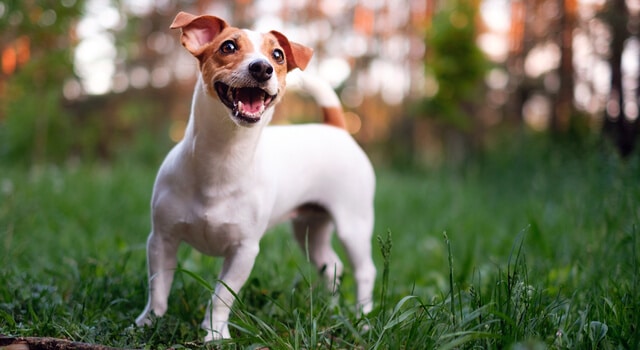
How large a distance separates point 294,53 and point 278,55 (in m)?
0.13

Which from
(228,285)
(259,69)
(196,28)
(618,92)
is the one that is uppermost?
(196,28)

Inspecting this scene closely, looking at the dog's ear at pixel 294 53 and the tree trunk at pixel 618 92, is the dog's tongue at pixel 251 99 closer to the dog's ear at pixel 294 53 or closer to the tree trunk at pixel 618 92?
the dog's ear at pixel 294 53

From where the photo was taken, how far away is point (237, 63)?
6.69ft

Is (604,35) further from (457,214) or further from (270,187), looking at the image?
(270,187)

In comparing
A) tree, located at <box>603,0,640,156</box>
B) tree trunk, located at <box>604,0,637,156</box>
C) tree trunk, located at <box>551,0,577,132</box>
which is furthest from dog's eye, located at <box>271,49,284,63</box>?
tree trunk, located at <box>551,0,577,132</box>

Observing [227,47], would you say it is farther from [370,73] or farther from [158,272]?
[370,73]

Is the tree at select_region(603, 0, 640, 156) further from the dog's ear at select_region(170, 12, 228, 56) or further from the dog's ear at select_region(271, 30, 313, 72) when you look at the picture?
the dog's ear at select_region(170, 12, 228, 56)

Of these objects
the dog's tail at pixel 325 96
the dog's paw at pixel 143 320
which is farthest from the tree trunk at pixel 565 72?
the dog's paw at pixel 143 320

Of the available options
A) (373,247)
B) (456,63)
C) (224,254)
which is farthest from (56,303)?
(456,63)

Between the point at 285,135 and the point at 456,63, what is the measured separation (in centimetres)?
988

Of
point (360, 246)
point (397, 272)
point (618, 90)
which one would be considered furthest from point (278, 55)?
point (618, 90)

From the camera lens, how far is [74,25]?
288 inches

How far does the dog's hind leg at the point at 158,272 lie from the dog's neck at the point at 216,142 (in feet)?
1.09

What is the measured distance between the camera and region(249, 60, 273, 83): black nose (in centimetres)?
197
